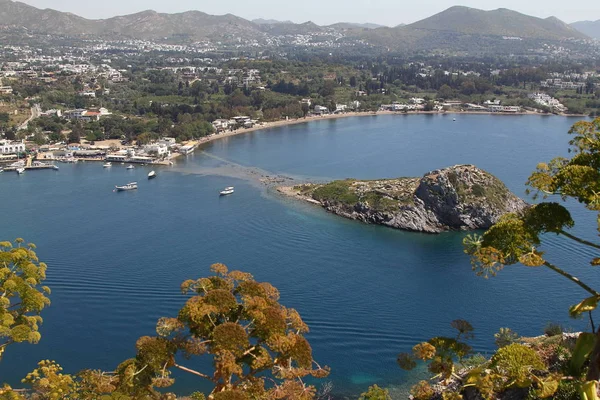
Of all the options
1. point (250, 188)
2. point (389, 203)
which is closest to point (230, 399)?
point (389, 203)

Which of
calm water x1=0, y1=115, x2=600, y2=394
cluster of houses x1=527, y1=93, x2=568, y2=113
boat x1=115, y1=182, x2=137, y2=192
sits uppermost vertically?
cluster of houses x1=527, y1=93, x2=568, y2=113

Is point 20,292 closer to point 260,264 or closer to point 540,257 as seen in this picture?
point 540,257

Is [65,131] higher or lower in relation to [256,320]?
lower

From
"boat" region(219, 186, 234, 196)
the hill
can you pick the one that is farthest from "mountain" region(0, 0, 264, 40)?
"boat" region(219, 186, 234, 196)

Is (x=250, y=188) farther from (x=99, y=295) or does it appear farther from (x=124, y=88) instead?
(x=124, y=88)

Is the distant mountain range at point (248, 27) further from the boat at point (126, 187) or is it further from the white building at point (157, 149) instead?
the boat at point (126, 187)

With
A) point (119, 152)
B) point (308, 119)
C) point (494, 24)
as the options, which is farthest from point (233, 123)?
point (494, 24)

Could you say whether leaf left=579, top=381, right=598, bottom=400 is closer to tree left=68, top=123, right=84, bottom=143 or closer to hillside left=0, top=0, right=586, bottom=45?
tree left=68, top=123, right=84, bottom=143
